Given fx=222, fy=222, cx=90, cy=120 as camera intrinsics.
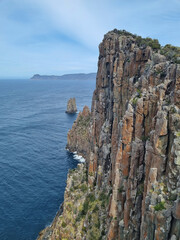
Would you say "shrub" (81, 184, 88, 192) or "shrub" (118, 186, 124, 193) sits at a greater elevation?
"shrub" (118, 186, 124, 193)

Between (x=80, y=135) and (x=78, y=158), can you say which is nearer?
(x=78, y=158)

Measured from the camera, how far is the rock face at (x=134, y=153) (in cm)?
2547

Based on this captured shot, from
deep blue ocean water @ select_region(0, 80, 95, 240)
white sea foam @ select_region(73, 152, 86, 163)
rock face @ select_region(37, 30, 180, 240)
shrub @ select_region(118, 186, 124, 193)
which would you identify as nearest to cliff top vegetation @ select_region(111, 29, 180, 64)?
rock face @ select_region(37, 30, 180, 240)

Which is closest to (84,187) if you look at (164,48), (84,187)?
(84,187)

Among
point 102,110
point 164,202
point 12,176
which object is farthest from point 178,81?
point 12,176

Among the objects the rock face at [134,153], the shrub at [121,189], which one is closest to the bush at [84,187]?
the rock face at [134,153]

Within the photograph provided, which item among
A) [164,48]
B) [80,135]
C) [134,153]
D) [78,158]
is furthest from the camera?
[80,135]

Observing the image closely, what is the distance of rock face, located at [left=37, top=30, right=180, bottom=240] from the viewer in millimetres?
25469

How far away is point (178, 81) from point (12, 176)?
290 feet

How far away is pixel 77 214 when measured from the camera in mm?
57594

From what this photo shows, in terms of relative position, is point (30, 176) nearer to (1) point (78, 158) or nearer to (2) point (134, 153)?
(1) point (78, 158)

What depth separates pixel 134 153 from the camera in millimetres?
34219

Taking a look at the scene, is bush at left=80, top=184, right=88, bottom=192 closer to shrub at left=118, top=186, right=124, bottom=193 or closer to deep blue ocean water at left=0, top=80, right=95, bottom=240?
deep blue ocean water at left=0, top=80, right=95, bottom=240

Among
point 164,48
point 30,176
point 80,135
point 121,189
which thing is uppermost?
point 164,48
